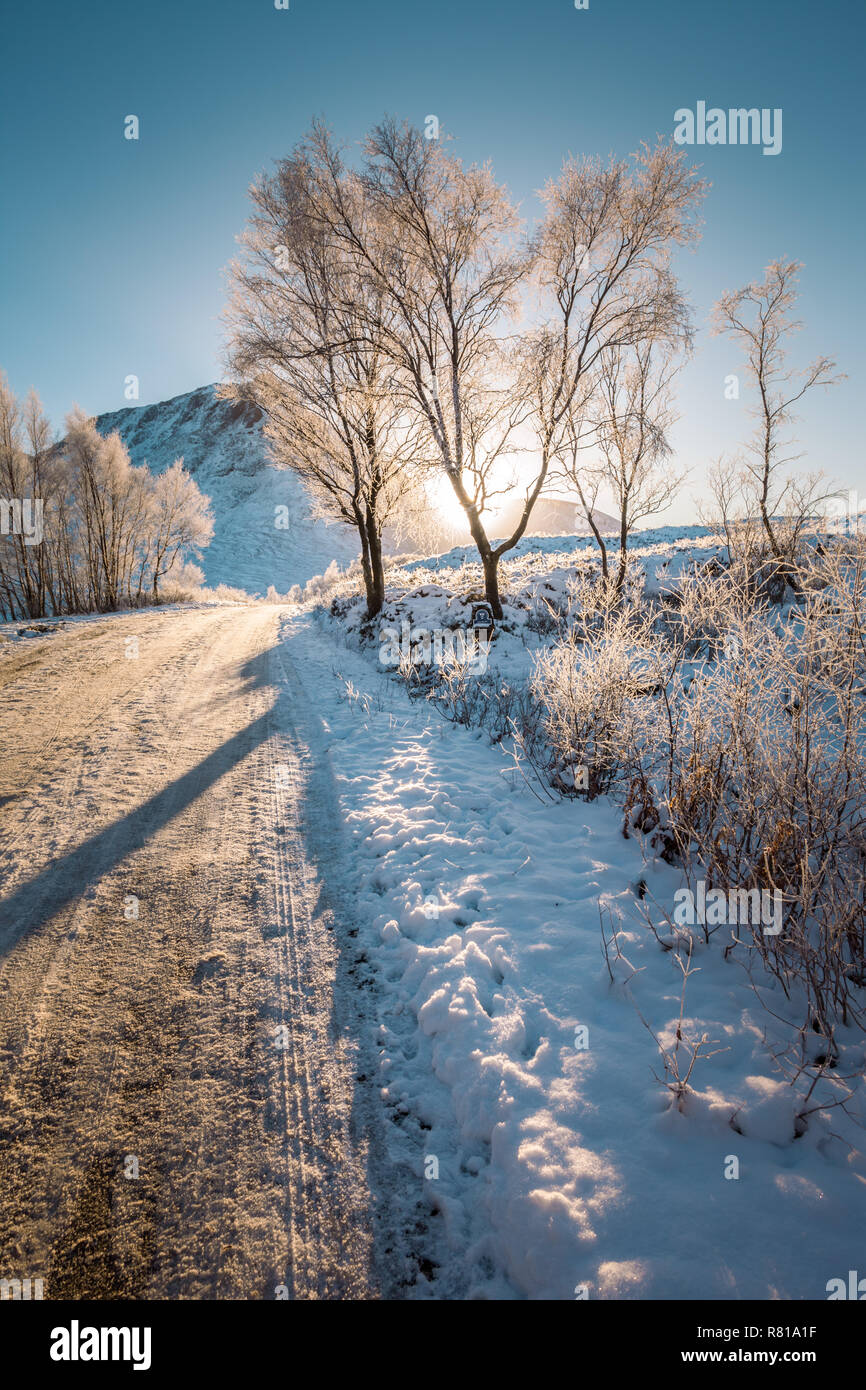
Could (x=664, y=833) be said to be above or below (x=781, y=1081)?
above

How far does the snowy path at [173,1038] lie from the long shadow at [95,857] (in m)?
0.02

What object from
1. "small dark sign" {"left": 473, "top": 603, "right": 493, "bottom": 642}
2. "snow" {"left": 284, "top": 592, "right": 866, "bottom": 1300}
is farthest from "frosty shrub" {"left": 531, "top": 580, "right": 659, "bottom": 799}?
"small dark sign" {"left": 473, "top": 603, "right": 493, "bottom": 642}

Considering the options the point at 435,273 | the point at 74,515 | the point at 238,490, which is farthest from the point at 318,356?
the point at 238,490

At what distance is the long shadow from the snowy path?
2 cm

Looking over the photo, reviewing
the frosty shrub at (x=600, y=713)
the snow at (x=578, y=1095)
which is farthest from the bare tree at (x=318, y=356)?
the snow at (x=578, y=1095)

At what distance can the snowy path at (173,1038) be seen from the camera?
1.67 m

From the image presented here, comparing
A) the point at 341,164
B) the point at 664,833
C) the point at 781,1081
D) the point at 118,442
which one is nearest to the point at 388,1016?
the point at 781,1081

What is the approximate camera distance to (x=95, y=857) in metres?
3.60

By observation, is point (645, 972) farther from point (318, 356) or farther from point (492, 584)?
point (318, 356)

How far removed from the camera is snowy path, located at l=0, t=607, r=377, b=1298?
167cm

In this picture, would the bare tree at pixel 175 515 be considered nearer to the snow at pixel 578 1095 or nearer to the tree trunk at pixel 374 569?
the tree trunk at pixel 374 569

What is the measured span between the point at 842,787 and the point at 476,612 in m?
8.22
